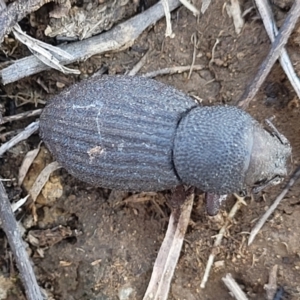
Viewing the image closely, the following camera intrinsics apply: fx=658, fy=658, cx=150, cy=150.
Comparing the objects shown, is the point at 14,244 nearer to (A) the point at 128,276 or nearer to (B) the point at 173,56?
(A) the point at 128,276

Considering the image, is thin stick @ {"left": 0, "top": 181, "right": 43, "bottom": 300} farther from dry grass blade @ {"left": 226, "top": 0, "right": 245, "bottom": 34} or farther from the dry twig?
dry grass blade @ {"left": 226, "top": 0, "right": 245, "bottom": 34}

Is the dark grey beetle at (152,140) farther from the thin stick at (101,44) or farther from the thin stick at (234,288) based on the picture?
the thin stick at (234,288)

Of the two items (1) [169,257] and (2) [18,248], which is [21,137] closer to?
(2) [18,248]

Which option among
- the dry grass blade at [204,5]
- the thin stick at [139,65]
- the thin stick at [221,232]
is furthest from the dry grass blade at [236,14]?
the thin stick at [221,232]

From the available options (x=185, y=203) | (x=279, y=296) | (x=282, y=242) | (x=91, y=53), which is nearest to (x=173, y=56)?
(x=91, y=53)

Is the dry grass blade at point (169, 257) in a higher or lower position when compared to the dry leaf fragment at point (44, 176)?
lower

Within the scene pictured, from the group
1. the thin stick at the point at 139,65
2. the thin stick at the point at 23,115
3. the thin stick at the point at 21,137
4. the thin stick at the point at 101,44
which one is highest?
the thin stick at the point at 101,44

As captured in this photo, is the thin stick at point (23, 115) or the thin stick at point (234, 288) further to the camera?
the thin stick at point (23, 115)
